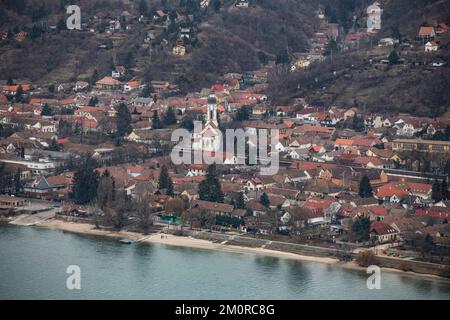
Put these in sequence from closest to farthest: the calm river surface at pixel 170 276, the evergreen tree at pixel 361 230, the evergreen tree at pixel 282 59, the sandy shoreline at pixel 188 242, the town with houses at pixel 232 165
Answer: the calm river surface at pixel 170 276, the sandy shoreline at pixel 188 242, the evergreen tree at pixel 361 230, the town with houses at pixel 232 165, the evergreen tree at pixel 282 59

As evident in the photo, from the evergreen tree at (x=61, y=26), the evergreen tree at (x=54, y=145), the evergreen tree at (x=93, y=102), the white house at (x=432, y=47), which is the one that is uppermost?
the evergreen tree at (x=61, y=26)

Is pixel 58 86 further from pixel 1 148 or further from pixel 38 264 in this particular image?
pixel 38 264

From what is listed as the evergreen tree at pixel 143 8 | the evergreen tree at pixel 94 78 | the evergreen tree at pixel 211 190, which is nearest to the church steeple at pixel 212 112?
the evergreen tree at pixel 211 190

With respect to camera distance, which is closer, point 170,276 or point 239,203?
point 170,276

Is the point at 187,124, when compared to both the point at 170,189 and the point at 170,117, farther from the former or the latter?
the point at 170,189

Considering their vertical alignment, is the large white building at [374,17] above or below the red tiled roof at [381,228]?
above

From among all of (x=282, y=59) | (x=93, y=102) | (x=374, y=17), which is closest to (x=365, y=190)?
(x=93, y=102)

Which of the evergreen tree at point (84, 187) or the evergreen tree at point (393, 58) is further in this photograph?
the evergreen tree at point (393, 58)

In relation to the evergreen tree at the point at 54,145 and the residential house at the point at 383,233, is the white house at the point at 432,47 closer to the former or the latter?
the evergreen tree at the point at 54,145

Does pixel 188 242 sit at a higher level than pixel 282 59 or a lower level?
lower
